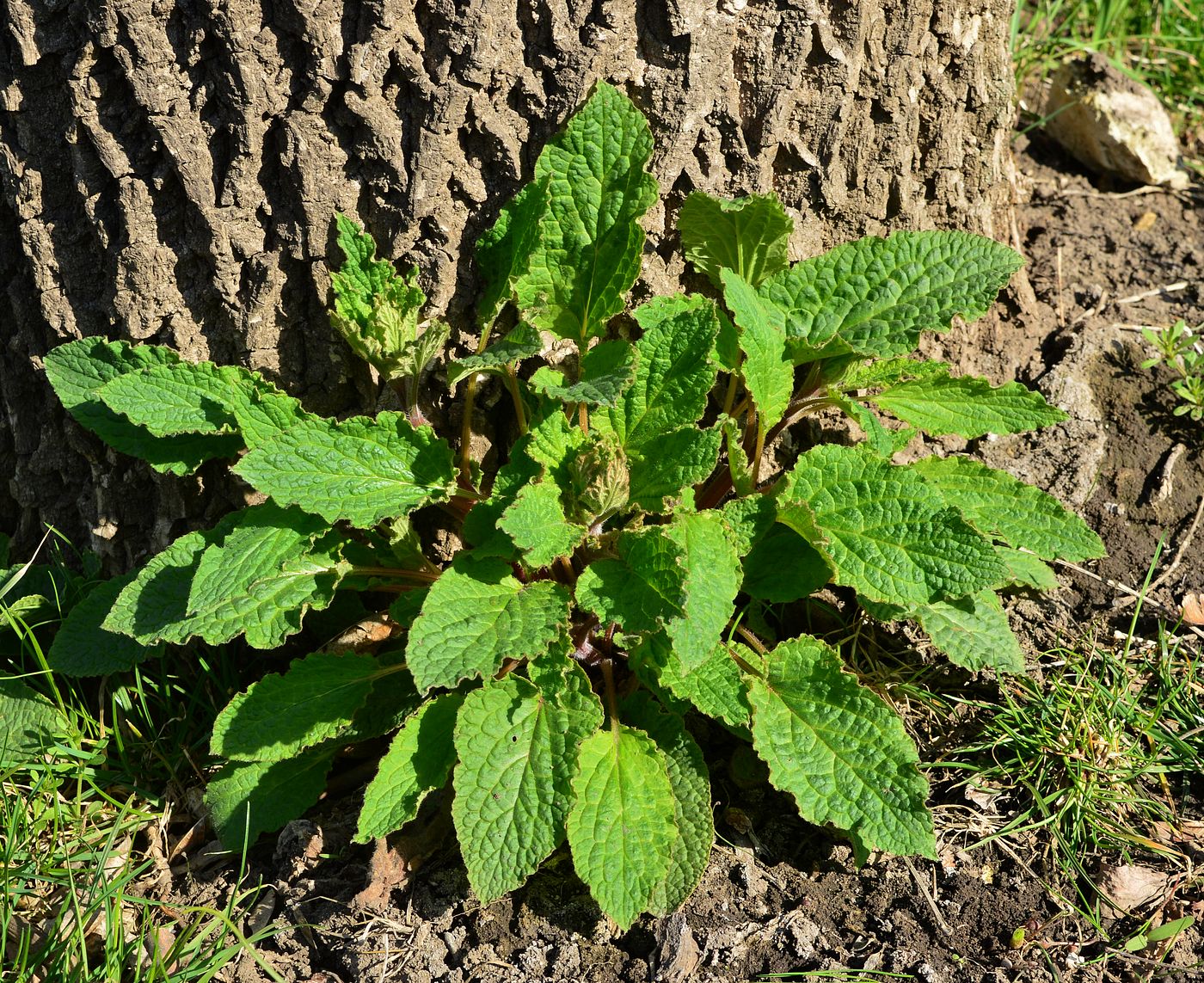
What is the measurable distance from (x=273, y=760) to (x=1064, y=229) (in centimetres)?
285

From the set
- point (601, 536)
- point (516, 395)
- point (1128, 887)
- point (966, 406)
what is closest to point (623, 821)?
point (601, 536)

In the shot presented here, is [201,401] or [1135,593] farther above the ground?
[201,401]

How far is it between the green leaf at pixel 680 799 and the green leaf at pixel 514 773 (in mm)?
170

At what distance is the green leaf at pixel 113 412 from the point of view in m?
2.50

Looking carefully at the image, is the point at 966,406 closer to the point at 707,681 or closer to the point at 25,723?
the point at 707,681

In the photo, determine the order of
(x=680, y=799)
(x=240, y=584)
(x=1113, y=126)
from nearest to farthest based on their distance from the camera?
(x=240, y=584)
(x=680, y=799)
(x=1113, y=126)

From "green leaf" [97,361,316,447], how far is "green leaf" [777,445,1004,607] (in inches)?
43.1

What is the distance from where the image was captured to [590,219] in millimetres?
2467

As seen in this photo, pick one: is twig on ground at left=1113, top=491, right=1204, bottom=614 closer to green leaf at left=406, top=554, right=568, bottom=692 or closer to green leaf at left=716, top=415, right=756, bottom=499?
green leaf at left=716, top=415, right=756, bottom=499

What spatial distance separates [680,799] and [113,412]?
62.2 inches

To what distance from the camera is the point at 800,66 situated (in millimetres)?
2508

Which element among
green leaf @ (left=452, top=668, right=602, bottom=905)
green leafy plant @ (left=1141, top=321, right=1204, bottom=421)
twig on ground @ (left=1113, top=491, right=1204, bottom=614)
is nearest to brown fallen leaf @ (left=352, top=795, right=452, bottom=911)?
green leaf @ (left=452, top=668, right=602, bottom=905)

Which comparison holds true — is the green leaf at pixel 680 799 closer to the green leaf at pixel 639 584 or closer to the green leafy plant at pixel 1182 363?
the green leaf at pixel 639 584

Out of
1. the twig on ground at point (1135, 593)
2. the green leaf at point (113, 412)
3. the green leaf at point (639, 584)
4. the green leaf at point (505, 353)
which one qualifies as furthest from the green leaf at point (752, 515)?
the green leaf at point (113, 412)
